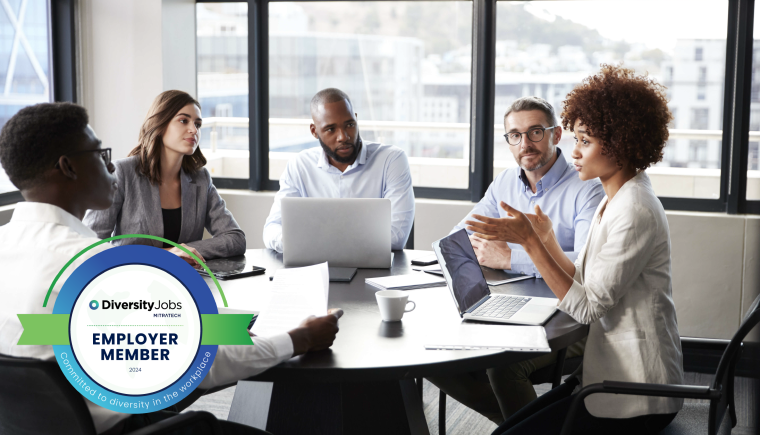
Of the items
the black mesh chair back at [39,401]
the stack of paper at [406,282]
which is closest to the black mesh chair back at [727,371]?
the stack of paper at [406,282]

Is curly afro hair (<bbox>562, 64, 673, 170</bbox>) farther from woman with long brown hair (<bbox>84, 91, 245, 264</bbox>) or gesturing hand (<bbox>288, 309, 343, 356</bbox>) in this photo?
woman with long brown hair (<bbox>84, 91, 245, 264</bbox>)

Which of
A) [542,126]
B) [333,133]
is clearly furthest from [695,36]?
[333,133]

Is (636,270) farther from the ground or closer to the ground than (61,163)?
closer to the ground

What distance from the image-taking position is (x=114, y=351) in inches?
44.1

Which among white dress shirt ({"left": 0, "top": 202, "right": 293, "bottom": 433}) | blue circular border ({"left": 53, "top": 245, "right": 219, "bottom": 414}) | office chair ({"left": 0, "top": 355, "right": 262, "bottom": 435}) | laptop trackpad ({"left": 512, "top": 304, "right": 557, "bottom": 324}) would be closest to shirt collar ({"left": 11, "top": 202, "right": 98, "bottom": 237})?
white dress shirt ({"left": 0, "top": 202, "right": 293, "bottom": 433})

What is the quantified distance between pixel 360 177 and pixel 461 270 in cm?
126

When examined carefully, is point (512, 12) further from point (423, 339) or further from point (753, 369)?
point (423, 339)

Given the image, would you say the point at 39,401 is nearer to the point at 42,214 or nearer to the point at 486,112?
the point at 42,214

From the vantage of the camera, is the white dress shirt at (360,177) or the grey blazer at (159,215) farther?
the white dress shirt at (360,177)

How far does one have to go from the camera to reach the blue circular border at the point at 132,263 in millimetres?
1096

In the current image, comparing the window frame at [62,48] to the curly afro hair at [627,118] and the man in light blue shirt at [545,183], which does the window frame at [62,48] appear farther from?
the curly afro hair at [627,118]

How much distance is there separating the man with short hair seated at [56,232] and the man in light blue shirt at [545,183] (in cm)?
133

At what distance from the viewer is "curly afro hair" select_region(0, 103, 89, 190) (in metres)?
1.24

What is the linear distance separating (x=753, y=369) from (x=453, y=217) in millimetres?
1728
